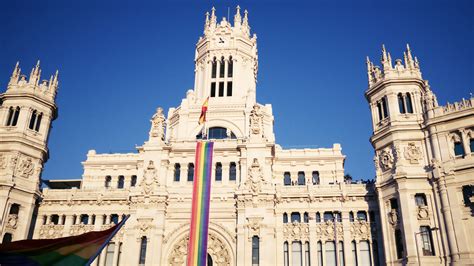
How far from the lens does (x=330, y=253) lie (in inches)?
1911

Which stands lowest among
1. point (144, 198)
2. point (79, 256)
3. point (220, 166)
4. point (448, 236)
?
point (79, 256)

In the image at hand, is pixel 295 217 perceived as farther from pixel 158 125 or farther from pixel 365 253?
pixel 158 125

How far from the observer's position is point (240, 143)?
5378 centimetres

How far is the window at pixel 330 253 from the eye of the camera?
4818 cm

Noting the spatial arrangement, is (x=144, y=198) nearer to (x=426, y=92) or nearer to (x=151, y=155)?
(x=151, y=155)

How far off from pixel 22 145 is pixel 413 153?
4271cm

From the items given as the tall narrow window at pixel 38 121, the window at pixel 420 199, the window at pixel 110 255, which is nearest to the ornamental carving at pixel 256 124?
the window at pixel 420 199

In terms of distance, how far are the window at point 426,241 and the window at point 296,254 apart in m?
12.6

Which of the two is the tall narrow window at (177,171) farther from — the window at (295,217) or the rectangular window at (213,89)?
the rectangular window at (213,89)

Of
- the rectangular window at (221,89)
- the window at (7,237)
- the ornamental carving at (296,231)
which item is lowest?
the window at (7,237)

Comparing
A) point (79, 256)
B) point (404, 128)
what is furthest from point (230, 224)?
point (79, 256)

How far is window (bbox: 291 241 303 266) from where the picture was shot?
4856 cm

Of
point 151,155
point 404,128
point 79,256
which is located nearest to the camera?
point 79,256

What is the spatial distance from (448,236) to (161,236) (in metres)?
28.6
